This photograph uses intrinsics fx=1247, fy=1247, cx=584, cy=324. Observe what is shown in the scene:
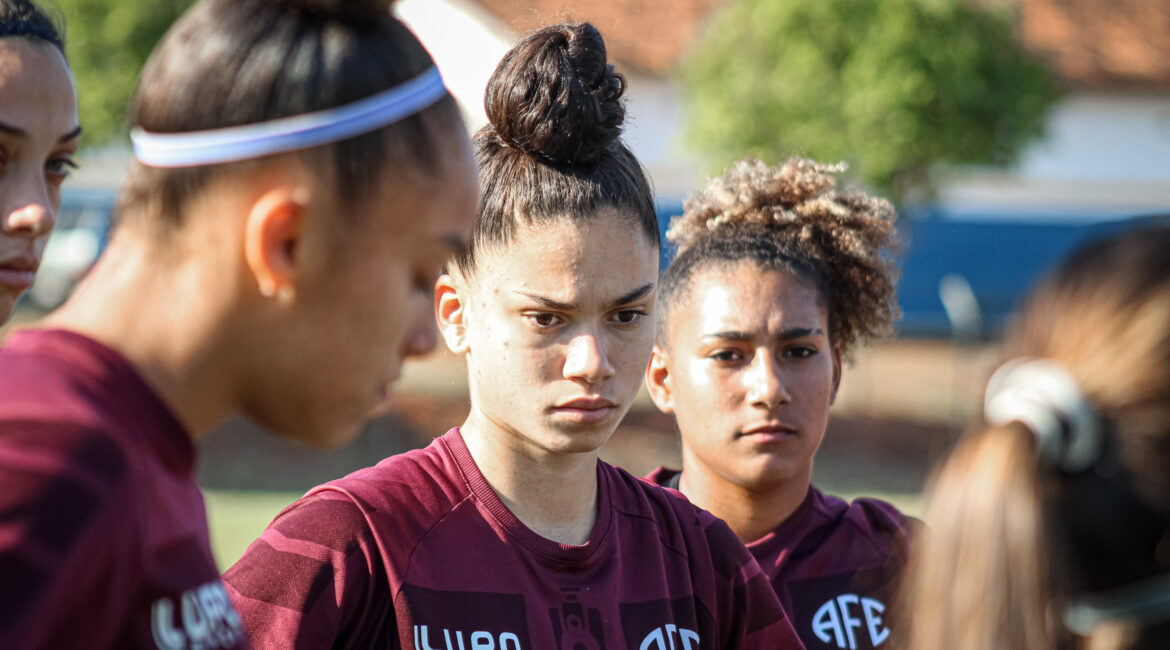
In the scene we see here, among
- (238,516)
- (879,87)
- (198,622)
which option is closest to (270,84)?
(198,622)

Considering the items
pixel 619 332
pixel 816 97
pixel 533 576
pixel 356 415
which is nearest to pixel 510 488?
pixel 533 576

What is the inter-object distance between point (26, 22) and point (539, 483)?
5.29 ft

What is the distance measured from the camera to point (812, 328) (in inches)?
132

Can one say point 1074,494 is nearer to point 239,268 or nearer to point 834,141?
point 239,268

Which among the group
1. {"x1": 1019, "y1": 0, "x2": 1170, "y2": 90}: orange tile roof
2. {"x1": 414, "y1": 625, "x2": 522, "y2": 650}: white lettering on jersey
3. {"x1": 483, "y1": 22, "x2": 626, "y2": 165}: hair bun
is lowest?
{"x1": 414, "y1": 625, "x2": 522, "y2": 650}: white lettering on jersey

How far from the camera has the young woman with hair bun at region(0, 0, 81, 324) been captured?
2.81m

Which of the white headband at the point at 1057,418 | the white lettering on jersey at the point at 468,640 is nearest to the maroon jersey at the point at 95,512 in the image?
the white lettering on jersey at the point at 468,640

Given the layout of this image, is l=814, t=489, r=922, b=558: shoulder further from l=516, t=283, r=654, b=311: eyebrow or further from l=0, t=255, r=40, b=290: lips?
l=0, t=255, r=40, b=290: lips

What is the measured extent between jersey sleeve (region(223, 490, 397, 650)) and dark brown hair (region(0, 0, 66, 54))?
1.37 meters

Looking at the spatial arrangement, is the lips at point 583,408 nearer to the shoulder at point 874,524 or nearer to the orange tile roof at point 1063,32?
the shoulder at point 874,524

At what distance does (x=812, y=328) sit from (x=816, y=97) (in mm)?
12039

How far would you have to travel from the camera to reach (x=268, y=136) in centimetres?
145

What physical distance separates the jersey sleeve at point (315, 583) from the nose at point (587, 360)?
1.63 ft

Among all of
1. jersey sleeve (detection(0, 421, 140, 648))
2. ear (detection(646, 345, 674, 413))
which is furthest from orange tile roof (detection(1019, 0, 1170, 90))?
jersey sleeve (detection(0, 421, 140, 648))
